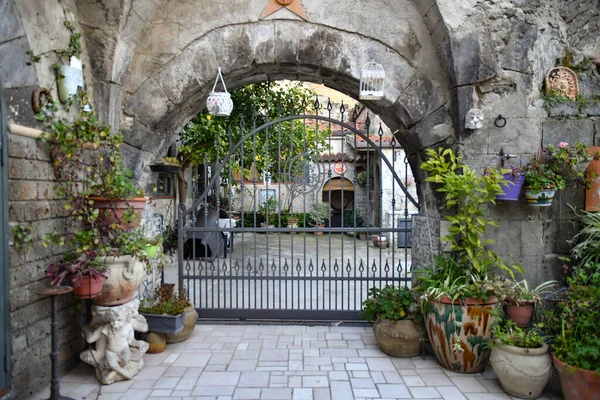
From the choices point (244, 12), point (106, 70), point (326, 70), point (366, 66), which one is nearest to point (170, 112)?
point (106, 70)

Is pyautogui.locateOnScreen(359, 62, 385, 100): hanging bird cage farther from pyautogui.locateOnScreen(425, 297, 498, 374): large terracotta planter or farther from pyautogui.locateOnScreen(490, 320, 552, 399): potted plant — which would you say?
pyautogui.locateOnScreen(490, 320, 552, 399): potted plant

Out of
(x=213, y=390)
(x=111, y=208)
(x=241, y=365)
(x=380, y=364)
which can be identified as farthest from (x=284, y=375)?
(x=111, y=208)

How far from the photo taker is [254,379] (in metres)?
3.02

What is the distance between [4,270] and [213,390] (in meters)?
1.50

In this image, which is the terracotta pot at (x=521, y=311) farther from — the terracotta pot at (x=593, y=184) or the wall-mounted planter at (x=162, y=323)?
the wall-mounted planter at (x=162, y=323)

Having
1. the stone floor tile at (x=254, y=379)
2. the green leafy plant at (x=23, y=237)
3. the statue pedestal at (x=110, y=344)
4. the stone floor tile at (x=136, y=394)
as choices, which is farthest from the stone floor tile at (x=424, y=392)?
the green leafy plant at (x=23, y=237)

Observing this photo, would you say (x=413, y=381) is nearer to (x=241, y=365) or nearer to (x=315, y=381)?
(x=315, y=381)

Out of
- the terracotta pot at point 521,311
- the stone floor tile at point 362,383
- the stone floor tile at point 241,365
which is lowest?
the stone floor tile at point 362,383

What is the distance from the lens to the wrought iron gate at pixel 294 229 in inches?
163

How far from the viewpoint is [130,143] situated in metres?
3.74

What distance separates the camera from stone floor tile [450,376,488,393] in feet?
9.38

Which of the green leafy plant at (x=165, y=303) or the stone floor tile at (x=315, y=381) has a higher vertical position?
the green leafy plant at (x=165, y=303)

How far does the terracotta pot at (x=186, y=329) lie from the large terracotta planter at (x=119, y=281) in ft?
2.54

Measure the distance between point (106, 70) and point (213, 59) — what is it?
90cm
